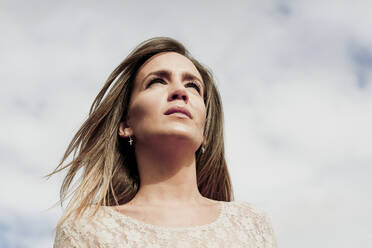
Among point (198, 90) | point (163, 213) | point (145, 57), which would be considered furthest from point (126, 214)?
point (145, 57)

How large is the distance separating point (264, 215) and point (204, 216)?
27.8 inches

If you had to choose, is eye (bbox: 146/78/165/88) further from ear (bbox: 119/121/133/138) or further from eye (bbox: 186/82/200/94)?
ear (bbox: 119/121/133/138)

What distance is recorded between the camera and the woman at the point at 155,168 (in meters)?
5.02

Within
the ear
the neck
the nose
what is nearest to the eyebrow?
the nose

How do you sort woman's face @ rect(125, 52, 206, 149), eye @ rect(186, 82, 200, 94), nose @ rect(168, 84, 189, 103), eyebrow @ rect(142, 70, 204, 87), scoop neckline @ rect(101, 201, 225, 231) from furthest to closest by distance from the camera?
eye @ rect(186, 82, 200, 94) < eyebrow @ rect(142, 70, 204, 87) < nose @ rect(168, 84, 189, 103) < woman's face @ rect(125, 52, 206, 149) < scoop neckline @ rect(101, 201, 225, 231)

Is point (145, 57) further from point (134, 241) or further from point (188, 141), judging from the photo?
point (134, 241)

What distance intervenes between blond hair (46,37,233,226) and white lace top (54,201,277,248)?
0.47m

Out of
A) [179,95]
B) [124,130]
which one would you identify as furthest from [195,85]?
[124,130]

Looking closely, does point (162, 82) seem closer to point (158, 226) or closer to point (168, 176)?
point (168, 176)

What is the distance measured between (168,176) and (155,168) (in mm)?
168

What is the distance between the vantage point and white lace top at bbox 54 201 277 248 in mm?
4867

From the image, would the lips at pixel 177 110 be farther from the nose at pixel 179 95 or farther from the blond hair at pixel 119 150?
the blond hair at pixel 119 150

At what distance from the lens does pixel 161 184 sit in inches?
216

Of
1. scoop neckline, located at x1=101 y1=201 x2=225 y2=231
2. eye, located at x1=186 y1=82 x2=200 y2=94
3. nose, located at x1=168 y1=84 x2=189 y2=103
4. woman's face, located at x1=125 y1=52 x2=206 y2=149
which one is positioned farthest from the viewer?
eye, located at x1=186 y1=82 x2=200 y2=94
